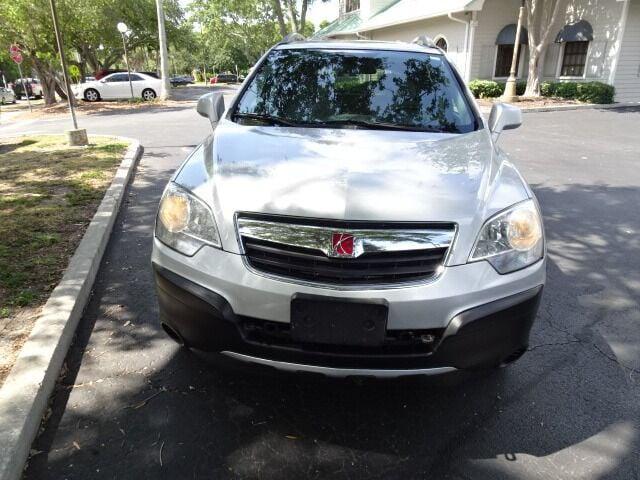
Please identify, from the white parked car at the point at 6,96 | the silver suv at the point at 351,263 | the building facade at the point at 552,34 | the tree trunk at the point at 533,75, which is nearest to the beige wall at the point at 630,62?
the building facade at the point at 552,34

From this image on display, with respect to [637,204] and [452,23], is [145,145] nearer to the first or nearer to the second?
[637,204]

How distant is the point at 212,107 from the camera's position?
3576 millimetres

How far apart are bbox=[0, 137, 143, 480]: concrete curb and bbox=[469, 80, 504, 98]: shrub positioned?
18327 mm

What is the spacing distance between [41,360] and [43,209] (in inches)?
127

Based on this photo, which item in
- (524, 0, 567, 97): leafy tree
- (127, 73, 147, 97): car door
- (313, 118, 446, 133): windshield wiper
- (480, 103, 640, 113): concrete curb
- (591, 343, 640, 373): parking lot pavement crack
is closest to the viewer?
(591, 343, 640, 373): parking lot pavement crack

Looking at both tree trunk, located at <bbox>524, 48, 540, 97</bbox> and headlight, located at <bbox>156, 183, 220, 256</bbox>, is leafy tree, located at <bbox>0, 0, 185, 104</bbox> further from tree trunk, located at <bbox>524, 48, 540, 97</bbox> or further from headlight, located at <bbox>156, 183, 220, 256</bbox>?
headlight, located at <bbox>156, 183, 220, 256</bbox>

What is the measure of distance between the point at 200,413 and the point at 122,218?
3526 mm

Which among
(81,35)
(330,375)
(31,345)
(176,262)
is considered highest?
(81,35)

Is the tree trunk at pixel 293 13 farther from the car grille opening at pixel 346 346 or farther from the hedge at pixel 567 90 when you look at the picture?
the car grille opening at pixel 346 346

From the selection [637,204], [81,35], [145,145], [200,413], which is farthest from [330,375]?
[81,35]

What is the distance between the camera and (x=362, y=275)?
2004 millimetres

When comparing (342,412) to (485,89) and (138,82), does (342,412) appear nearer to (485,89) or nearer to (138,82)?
(485,89)

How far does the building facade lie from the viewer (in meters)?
18.1

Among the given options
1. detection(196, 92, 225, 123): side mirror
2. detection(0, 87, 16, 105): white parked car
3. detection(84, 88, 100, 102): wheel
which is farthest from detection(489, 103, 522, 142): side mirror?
detection(0, 87, 16, 105): white parked car
